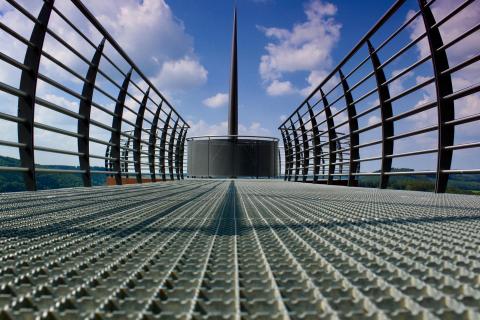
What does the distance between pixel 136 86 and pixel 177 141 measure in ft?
18.4

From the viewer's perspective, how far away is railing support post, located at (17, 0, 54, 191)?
3203 millimetres

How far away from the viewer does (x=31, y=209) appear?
2.14 metres

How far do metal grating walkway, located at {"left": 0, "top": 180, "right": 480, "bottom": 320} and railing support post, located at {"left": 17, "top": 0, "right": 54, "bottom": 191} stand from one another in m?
1.81

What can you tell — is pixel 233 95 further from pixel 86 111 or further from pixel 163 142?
pixel 86 111

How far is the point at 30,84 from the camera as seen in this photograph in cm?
321

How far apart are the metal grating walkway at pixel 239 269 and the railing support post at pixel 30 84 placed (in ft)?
5.92

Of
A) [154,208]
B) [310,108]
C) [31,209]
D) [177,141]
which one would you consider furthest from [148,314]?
[177,141]

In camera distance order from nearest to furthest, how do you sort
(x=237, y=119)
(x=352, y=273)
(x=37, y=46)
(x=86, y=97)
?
(x=352, y=273), (x=37, y=46), (x=86, y=97), (x=237, y=119)

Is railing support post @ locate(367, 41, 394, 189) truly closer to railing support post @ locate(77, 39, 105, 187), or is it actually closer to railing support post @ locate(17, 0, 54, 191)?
railing support post @ locate(77, 39, 105, 187)

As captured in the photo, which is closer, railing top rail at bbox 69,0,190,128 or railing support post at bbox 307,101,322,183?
railing top rail at bbox 69,0,190,128

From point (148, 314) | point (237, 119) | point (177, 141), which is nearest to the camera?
point (148, 314)

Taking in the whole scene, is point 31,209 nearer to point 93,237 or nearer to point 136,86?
point 93,237

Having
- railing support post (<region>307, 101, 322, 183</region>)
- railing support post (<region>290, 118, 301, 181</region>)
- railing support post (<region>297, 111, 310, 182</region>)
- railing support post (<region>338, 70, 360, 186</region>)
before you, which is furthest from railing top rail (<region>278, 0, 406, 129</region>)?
railing support post (<region>290, 118, 301, 181</region>)

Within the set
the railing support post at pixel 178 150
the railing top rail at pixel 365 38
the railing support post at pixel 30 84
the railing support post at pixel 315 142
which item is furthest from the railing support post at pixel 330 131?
the railing support post at pixel 178 150
